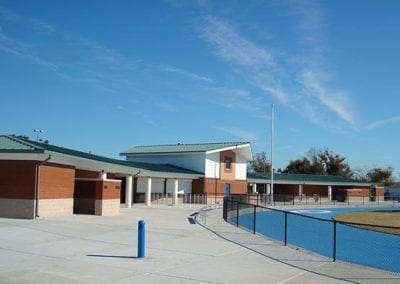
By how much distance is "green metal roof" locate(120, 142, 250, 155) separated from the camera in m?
59.7

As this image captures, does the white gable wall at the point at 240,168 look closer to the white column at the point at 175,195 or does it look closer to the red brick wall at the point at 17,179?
the white column at the point at 175,195

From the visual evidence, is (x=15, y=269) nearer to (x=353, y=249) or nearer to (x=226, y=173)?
(x=353, y=249)

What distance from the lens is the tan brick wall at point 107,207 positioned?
30828 millimetres

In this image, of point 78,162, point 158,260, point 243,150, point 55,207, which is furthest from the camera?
point 243,150

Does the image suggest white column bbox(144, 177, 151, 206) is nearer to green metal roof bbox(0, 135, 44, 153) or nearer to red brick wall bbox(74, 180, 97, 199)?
red brick wall bbox(74, 180, 97, 199)

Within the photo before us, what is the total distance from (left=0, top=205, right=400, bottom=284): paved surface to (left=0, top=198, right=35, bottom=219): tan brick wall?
4449mm

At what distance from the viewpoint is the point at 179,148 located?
62.5 m

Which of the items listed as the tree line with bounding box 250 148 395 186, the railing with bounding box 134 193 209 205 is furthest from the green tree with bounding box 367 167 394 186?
the railing with bounding box 134 193 209 205

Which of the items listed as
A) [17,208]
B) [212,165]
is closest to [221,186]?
[212,165]

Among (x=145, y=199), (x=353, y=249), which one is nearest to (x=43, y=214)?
(x=353, y=249)

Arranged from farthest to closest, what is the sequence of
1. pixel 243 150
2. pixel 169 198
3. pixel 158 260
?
pixel 243 150 → pixel 169 198 → pixel 158 260

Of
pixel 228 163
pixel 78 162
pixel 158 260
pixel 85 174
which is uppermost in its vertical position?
pixel 228 163

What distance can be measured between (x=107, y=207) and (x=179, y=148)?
31.3 m

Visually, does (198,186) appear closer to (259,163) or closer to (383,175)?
(259,163)
